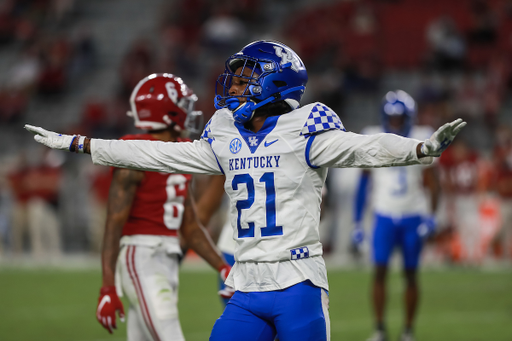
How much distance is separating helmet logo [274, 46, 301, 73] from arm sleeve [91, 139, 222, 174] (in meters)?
0.50

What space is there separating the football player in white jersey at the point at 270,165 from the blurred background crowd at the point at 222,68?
932 cm

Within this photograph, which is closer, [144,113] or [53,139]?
[53,139]

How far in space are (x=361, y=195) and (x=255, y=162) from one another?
4.01 meters

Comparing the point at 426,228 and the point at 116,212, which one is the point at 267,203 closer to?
the point at 116,212

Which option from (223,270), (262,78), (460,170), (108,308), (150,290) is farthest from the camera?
(460,170)

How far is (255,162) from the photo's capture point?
3.04 metres

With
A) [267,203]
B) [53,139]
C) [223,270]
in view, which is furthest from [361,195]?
[53,139]

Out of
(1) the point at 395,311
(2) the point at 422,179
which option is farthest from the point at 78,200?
(2) the point at 422,179

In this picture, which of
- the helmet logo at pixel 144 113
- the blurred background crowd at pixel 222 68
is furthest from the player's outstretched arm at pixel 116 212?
the blurred background crowd at pixel 222 68

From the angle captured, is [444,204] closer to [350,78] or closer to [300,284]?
[350,78]

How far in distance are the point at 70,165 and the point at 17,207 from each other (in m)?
1.40

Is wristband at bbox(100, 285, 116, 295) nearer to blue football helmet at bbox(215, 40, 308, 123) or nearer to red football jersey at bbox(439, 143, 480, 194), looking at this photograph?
blue football helmet at bbox(215, 40, 308, 123)

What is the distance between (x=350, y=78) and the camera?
14953 millimetres

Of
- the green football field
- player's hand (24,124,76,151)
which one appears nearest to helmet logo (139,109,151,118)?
player's hand (24,124,76,151)
